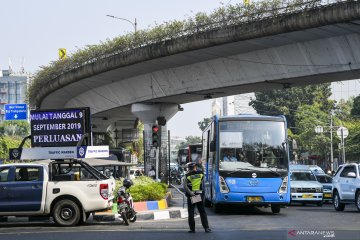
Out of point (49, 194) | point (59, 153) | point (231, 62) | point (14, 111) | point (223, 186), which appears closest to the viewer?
point (49, 194)

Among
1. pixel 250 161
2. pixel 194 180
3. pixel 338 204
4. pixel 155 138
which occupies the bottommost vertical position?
pixel 338 204

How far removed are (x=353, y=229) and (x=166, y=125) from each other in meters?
29.7

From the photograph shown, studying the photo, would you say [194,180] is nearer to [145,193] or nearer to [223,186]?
[223,186]

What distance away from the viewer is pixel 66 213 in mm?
17250

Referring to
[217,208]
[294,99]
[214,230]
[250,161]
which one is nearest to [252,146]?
[250,161]

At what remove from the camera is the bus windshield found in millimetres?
20969

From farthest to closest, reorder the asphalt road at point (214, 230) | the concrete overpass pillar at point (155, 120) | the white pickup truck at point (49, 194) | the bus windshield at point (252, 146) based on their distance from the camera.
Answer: the concrete overpass pillar at point (155, 120)
the bus windshield at point (252, 146)
the white pickup truck at point (49, 194)
the asphalt road at point (214, 230)

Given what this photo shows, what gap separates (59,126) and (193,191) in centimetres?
702

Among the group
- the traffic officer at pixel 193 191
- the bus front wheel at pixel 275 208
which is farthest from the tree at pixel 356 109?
the traffic officer at pixel 193 191

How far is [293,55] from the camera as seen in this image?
3028 centimetres

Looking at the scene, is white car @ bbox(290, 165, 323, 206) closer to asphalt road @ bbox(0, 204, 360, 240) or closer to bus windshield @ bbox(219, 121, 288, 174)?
bus windshield @ bbox(219, 121, 288, 174)

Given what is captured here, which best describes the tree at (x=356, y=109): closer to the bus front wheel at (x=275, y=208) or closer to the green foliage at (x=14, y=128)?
the bus front wheel at (x=275, y=208)

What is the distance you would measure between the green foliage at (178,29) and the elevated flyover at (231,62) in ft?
1.44

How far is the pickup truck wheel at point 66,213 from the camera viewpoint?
56.3ft
